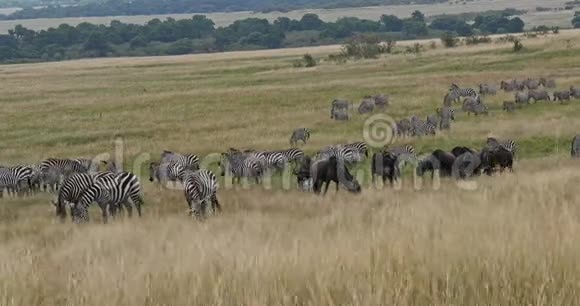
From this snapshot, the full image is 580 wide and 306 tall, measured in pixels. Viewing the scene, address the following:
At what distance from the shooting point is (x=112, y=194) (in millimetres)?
18188

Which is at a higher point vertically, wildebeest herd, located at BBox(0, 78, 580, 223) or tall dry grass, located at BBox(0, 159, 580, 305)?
tall dry grass, located at BBox(0, 159, 580, 305)

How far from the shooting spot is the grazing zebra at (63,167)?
1050 inches

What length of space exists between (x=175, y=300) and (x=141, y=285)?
0.39 metres

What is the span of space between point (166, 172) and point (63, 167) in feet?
14.0

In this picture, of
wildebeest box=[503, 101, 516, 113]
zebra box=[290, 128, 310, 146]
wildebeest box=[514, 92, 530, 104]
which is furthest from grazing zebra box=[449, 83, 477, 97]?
zebra box=[290, 128, 310, 146]

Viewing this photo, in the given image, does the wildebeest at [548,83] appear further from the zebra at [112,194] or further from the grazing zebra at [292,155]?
the zebra at [112,194]

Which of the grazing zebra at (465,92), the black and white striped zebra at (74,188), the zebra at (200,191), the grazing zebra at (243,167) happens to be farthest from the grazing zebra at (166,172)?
the grazing zebra at (465,92)

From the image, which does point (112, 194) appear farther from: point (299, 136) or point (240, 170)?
point (299, 136)

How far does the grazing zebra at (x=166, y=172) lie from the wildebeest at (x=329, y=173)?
193 inches

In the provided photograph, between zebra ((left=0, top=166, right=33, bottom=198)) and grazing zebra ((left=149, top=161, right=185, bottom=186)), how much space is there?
4.41 m

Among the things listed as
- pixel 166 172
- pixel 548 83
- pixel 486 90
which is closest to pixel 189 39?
pixel 486 90

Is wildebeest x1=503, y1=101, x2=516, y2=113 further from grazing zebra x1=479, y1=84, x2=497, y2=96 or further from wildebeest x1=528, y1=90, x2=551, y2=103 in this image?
grazing zebra x1=479, y1=84, x2=497, y2=96

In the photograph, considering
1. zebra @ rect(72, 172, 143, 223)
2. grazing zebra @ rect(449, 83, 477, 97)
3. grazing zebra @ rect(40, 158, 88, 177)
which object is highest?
zebra @ rect(72, 172, 143, 223)

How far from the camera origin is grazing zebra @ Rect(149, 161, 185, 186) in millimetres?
24531
